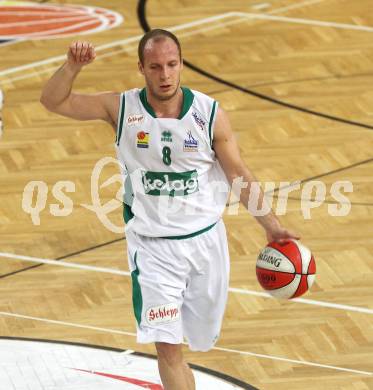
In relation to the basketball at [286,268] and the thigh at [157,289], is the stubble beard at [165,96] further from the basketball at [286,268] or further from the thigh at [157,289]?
the basketball at [286,268]

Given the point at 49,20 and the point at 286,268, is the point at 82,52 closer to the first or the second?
the point at 286,268

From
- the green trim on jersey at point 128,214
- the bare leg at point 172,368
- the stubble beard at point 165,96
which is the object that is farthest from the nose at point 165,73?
the bare leg at point 172,368

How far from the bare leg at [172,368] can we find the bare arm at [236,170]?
0.88 meters

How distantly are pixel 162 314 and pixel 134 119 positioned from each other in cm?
116

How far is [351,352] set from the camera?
979 centimetres

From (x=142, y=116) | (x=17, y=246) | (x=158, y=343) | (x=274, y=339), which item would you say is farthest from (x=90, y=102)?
(x=17, y=246)

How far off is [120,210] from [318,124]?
9.45 feet

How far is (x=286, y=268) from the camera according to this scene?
837 cm

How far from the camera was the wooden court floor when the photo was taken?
33.0 feet

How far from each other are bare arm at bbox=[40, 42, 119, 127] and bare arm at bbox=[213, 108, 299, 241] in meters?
0.64

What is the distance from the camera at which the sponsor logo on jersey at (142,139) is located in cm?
816

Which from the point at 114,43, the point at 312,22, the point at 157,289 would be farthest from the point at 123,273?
the point at 312,22

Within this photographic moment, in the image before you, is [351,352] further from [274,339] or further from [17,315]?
[17,315]

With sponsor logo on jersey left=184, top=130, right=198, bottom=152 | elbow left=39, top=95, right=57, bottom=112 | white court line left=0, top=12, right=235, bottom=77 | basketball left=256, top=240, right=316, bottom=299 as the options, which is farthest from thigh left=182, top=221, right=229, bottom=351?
white court line left=0, top=12, right=235, bottom=77
